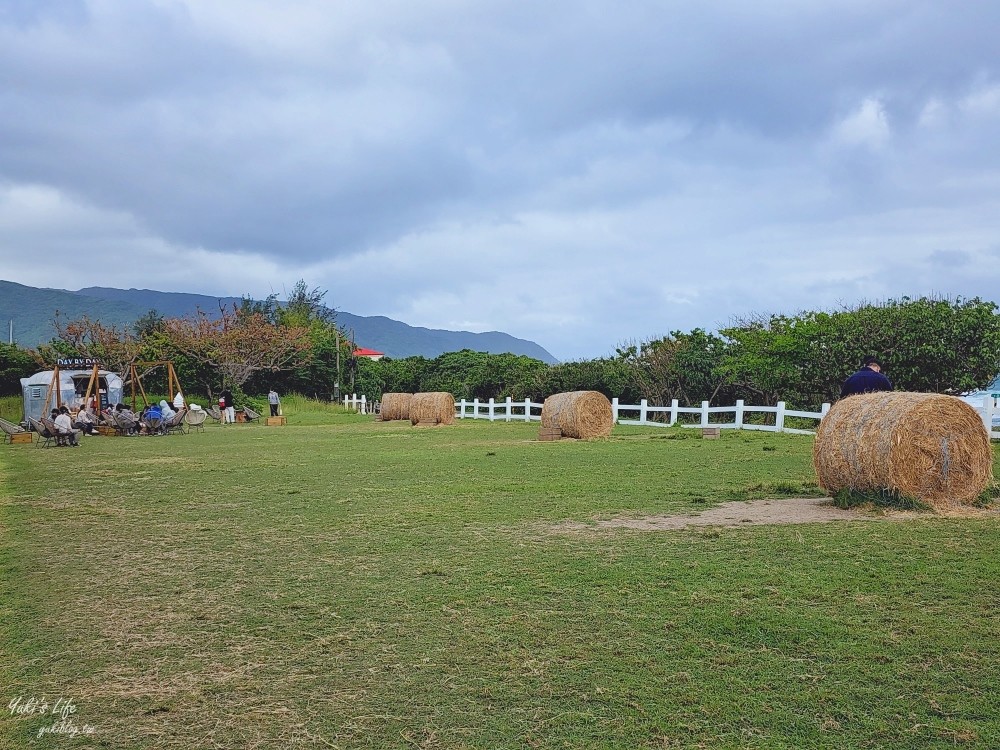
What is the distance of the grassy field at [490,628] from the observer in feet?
12.6

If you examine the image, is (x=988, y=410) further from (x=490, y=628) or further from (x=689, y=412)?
(x=490, y=628)

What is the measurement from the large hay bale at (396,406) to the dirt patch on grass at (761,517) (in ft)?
86.4

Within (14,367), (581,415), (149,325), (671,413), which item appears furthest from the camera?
(149,325)

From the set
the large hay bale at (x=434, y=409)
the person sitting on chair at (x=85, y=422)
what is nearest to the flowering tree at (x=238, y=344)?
the person sitting on chair at (x=85, y=422)

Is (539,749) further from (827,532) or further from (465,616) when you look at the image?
(827,532)

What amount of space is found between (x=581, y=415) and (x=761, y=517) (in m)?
12.6

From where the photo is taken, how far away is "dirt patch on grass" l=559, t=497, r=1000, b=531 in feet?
28.1

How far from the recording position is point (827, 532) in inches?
315

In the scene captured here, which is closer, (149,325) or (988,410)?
(988,410)

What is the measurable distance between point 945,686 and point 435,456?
13.5m

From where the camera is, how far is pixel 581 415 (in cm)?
2162

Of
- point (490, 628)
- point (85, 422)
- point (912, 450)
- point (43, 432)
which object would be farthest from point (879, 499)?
point (85, 422)

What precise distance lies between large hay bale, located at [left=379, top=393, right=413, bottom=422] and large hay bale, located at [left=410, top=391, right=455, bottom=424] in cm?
411

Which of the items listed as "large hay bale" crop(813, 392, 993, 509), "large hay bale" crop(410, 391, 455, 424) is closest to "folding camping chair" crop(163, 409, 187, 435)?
"large hay bale" crop(410, 391, 455, 424)
